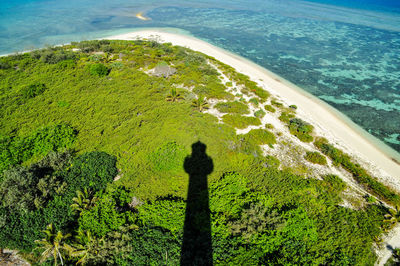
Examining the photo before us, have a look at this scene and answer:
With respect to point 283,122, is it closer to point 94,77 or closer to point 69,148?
point 69,148

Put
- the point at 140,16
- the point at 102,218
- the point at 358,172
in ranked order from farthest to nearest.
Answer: the point at 140,16 → the point at 358,172 → the point at 102,218

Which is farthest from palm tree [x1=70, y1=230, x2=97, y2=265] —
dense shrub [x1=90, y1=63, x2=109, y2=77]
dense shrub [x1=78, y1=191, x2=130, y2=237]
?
dense shrub [x1=90, y1=63, x2=109, y2=77]

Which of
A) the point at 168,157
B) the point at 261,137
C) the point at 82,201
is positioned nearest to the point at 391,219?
the point at 261,137

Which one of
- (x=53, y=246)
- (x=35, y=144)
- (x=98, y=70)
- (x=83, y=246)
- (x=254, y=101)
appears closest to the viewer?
(x=53, y=246)

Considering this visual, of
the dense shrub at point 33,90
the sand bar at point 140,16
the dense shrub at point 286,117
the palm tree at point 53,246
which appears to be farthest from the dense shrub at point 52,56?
the sand bar at point 140,16

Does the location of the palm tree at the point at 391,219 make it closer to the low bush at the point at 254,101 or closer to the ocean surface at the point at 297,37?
the ocean surface at the point at 297,37

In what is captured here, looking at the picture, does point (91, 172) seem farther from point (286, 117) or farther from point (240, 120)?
point (286, 117)
